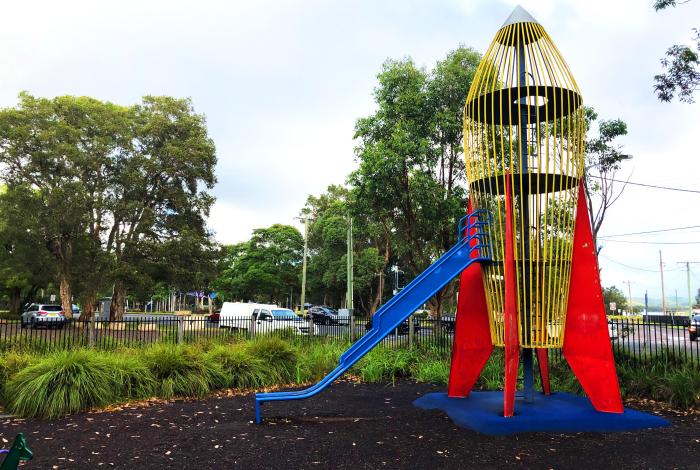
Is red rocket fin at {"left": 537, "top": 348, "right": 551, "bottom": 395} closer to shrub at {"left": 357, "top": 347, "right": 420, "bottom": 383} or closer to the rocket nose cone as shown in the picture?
shrub at {"left": 357, "top": 347, "right": 420, "bottom": 383}

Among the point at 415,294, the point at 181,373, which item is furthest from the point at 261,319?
the point at 415,294

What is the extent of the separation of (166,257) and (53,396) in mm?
21962

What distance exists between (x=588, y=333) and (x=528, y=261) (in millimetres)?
1314

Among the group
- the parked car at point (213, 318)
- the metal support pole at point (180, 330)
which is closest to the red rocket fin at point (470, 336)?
the metal support pole at point (180, 330)

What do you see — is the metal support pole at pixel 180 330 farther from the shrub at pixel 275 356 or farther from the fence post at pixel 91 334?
the shrub at pixel 275 356

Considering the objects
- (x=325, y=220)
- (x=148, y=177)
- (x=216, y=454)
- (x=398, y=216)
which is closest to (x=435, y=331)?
(x=398, y=216)

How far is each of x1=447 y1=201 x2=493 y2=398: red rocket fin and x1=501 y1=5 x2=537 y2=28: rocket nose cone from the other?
2.89 meters

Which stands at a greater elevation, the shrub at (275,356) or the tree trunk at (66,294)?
the tree trunk at (66,294)

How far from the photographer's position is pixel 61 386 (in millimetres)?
7820

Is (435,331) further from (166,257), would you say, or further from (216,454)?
(166,257)

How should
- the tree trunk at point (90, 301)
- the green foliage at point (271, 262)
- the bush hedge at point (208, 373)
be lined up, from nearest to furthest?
the bush hedge at point (208, 373) < the tree trunk at point (90, 301) < the green foliage at point (271, 262)

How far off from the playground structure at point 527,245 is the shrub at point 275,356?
293 cm

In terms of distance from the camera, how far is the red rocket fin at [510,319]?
7.11 meters

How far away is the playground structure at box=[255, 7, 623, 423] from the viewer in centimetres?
738
